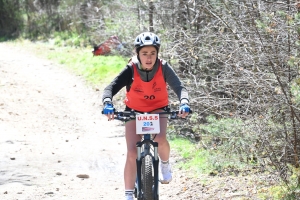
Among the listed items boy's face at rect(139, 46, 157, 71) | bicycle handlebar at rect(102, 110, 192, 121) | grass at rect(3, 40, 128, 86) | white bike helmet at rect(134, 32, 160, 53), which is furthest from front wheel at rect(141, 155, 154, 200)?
grass at rect(3, 40, 128, 86)

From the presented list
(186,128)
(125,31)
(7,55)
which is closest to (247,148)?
(186,128)

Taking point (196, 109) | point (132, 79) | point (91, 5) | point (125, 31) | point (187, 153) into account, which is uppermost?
point (91, 5)

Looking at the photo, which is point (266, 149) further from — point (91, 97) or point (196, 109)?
point (91, 97)

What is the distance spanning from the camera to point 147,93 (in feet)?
18.3

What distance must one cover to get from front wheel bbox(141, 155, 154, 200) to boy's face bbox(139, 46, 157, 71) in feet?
3.15

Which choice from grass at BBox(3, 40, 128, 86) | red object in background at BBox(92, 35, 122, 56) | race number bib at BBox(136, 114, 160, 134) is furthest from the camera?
A: grass at BBox(3, 40, 128, 86)

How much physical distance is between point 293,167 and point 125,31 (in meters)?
8.77

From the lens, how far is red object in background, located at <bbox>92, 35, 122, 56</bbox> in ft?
53.0

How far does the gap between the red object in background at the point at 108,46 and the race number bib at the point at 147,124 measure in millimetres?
10262

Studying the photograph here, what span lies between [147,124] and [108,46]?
40.0ft

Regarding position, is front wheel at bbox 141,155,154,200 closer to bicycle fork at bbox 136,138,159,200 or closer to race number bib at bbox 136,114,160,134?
bicycle fork at bbox 136,138,159,200

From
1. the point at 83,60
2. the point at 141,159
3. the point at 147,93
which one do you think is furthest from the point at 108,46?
the point at 141,159

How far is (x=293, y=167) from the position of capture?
230 inches

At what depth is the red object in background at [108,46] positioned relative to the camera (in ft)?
53.0
